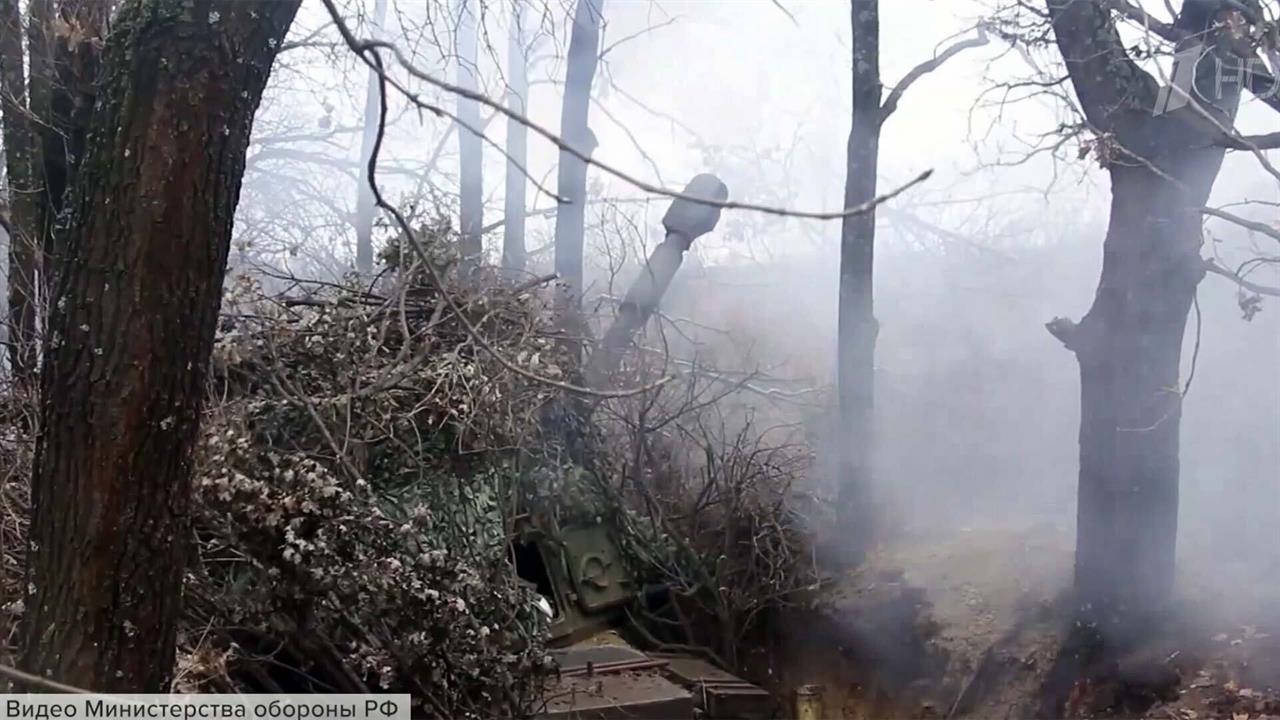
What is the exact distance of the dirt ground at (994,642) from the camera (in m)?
4.57

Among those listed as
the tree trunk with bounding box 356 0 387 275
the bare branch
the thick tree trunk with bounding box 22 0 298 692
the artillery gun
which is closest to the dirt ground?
the artillery gun

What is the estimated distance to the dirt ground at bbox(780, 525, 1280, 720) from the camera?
4.57 m

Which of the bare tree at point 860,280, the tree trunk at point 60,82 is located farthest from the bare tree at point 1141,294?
the tree trunk at point 60,82

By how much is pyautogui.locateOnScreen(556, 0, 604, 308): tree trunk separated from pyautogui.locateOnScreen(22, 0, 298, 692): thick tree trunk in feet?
22.5

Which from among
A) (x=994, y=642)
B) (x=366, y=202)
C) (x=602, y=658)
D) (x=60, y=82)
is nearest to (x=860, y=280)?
(x=994, y=642)

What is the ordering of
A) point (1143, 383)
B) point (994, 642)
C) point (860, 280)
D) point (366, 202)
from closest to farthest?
point (1143, 383), point (994, 642), point (860, 280), point (366, 202)

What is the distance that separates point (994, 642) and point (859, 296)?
2.77 m

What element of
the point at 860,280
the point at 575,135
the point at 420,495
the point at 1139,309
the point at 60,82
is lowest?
the point at 420,495

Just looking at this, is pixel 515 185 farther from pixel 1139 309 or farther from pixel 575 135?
pixel 1139 309

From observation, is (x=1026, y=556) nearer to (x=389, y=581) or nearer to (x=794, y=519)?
(x=794, y=519)

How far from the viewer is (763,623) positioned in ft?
24.6

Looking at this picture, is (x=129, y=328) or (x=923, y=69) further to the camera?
(x=923, y=69)

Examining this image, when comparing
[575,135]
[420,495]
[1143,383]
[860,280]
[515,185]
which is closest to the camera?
[1143,383]

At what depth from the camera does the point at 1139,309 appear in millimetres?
5062
